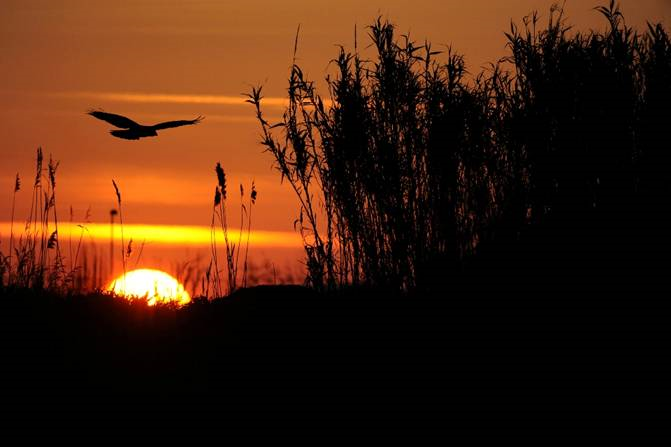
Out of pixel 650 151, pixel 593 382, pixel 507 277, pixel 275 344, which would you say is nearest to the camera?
pixel 593 382

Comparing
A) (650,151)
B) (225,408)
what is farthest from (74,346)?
(650,151)

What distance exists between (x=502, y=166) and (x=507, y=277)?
5.55 ft

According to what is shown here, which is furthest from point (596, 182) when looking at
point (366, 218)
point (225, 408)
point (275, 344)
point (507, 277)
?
point (225, 408)

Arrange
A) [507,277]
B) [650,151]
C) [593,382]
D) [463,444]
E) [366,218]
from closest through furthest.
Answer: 1. [463,444]
2. [593,382]
3. [507,277]
4. [650,151]
5. [366,218]

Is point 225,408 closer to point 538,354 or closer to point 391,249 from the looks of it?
point 538,354

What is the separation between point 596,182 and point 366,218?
2216 mm

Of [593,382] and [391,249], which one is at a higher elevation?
[391,249]

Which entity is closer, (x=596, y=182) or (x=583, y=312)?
(x=583, y=312)

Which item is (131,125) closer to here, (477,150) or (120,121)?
(120,121)

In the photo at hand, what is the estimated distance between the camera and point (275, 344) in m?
6.50

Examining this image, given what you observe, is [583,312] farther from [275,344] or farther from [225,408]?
[225,408]

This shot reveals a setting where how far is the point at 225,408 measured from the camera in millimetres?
5703

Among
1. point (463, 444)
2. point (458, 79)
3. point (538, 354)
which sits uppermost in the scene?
point (458, 79)

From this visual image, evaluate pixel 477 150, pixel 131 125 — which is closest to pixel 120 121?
pixel 131 125
